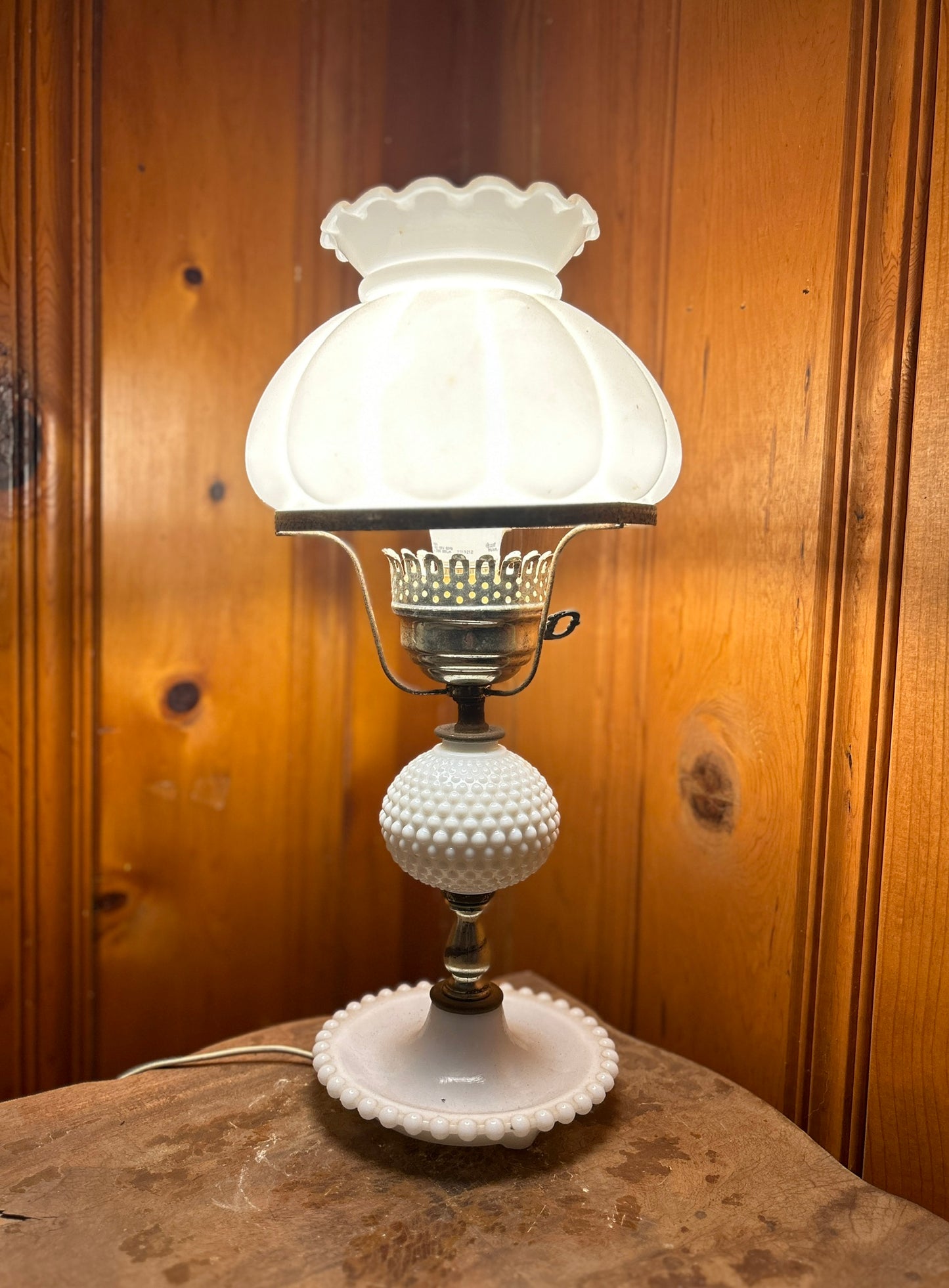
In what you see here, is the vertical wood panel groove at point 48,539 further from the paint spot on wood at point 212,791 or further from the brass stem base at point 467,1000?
the brass stem base at point 467,1000

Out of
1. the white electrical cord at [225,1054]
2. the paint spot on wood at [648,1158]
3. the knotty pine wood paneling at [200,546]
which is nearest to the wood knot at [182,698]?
the knotty pine wood paneling at [200,546]

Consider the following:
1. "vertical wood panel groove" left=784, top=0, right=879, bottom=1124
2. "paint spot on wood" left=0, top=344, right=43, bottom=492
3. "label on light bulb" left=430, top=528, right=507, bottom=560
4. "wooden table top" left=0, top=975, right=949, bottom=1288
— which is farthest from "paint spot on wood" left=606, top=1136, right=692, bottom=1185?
"paint spot on wood" left=0, top=344, right=43, bottom=492

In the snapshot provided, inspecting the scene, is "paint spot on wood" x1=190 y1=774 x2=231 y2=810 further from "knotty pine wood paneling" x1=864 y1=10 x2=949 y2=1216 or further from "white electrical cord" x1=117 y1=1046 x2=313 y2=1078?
"knotty pine wood paneling" x1=864 y1=10 x2=949 y2=1216

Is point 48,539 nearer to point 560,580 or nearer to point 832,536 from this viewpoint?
point 560,580

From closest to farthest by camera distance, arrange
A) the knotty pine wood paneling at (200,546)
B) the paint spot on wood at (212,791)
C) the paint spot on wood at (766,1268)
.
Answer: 1. the paint spot on wood at (766,1268)
2. the knotty pine wood paneling at (200,546)
3. the paint spot on wood at (212,791)

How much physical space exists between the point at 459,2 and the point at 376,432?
1.04 m

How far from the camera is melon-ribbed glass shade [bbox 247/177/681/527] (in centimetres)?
65

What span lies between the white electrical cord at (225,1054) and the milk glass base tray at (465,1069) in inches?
1.5

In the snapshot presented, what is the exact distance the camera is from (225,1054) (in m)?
0.90

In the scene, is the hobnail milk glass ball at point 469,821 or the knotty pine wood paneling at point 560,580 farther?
the knotty pine wood paneling at point 560,580

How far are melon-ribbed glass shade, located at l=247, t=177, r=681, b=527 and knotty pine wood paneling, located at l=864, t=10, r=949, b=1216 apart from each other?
25 centimetres

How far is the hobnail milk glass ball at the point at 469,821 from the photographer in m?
0.77

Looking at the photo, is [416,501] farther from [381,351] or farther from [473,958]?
[473,958]

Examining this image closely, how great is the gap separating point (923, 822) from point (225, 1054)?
27.0 inches
